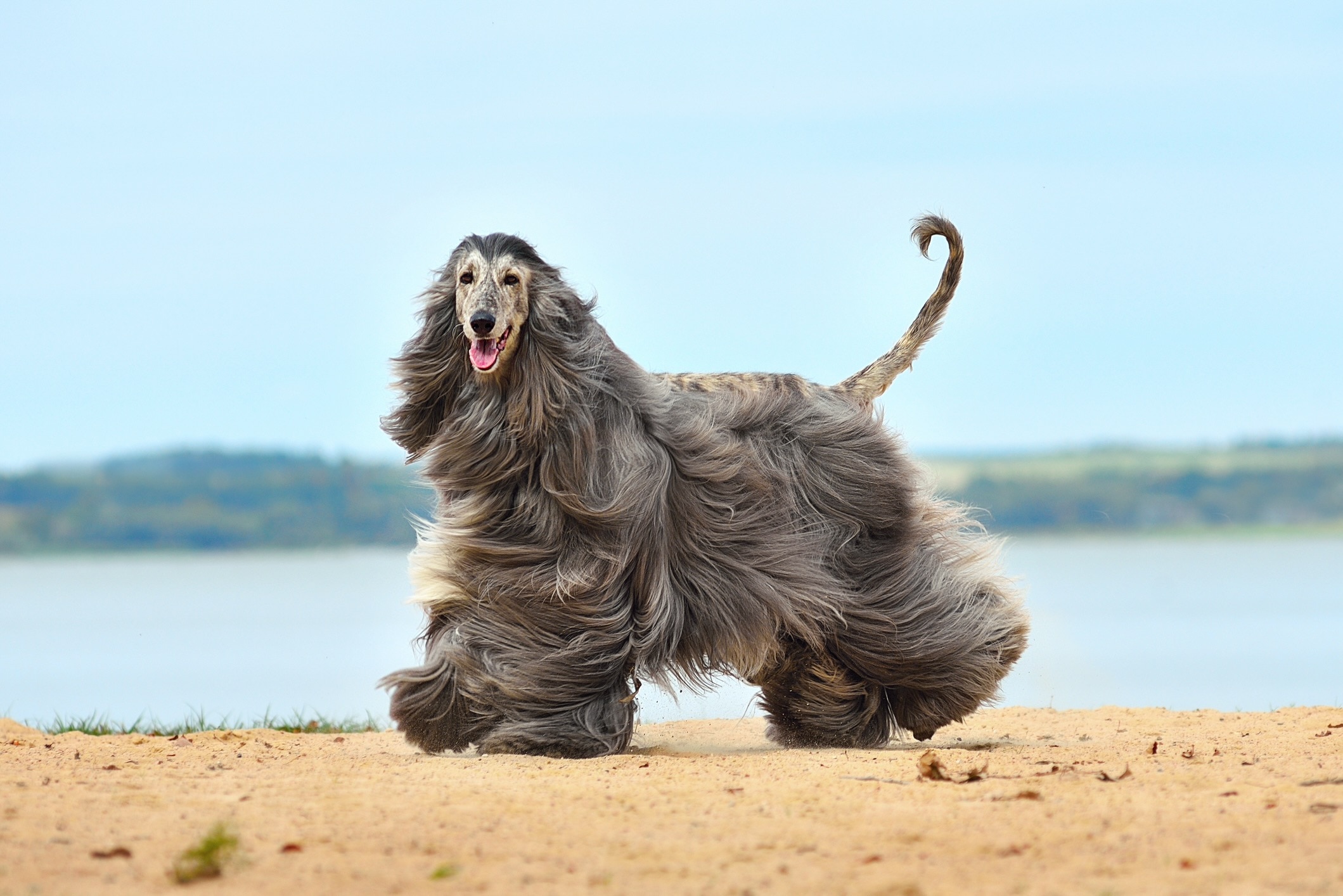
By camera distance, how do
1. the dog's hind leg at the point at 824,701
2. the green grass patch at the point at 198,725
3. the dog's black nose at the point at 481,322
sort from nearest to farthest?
the dog's black nose at the point at 481,322 → the dog's hind leg at the point at 824,701 → the green grass patch at the point at 198,725

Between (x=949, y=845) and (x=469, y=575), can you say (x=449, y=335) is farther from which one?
(x=949, y=845)

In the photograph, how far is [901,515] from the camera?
21.7 ft

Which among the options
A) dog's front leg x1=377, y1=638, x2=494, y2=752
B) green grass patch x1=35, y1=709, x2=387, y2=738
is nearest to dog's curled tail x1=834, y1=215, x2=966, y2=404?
dog's front leg x1=377, y1=638, x2=494, y2=752

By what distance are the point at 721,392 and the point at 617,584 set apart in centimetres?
115

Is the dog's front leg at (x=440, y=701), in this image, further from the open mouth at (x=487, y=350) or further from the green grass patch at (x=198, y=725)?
the green grass patch at (x=198, y=725)

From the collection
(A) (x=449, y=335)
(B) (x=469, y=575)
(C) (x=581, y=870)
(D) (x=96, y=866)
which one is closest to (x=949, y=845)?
(C) (x=581, y=870)

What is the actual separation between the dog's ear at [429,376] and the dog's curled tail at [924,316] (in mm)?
2020

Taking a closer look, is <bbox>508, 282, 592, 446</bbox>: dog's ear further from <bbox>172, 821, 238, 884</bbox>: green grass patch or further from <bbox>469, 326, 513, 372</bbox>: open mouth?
<bbox>172, 821, 238, 884</bbox>: green grass patch

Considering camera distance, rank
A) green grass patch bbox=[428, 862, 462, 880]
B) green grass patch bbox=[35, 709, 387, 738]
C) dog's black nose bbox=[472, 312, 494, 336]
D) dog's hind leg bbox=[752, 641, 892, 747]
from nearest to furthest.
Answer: green grass patch bbox=[428, 862, 462, 880]
dog's black nose bbox=[472, 312, 494, 336]
dog's hind leg bbox=[752, 641, 892, 747]
green grass patch bbox=[35, 709, 387, 738]

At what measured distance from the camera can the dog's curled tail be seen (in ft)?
23.4

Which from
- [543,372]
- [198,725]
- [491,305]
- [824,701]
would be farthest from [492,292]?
[198,725]

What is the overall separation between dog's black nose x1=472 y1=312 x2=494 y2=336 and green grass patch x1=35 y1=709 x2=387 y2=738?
2.81 metres

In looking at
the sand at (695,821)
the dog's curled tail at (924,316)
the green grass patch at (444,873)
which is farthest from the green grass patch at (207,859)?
the dog's curled tail at (924,316)

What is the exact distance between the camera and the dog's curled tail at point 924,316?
712 cm
